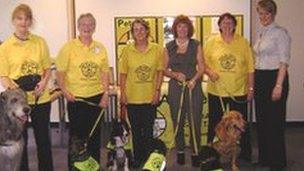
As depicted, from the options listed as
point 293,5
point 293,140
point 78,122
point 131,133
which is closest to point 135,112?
point 131,133

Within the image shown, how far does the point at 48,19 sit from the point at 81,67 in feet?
8.34

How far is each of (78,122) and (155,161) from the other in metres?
1.05

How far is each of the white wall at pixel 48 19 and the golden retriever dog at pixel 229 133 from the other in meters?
3.00

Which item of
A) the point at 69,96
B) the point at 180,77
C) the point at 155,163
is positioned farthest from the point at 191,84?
the point at 155,163

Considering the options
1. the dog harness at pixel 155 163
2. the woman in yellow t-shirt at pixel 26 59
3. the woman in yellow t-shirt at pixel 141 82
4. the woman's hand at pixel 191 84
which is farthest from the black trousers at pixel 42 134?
the woman's hand at pixel 191 84

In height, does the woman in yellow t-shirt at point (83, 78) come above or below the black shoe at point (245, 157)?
→ above

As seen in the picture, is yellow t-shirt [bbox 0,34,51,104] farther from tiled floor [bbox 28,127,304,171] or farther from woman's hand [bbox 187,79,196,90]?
woman's hand [bbox 187,79,196,90]

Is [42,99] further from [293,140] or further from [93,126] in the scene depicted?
[293,140]

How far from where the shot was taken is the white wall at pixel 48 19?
6812mm

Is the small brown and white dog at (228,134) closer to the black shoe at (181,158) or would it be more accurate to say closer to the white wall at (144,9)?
the black shoe at (181,158)

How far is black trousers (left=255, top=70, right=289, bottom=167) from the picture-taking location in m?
4.76

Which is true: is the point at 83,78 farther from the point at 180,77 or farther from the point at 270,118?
the point at 270,118

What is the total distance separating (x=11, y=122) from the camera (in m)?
3.84

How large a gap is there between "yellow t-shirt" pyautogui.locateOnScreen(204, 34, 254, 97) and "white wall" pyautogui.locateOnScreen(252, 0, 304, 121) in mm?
1797
